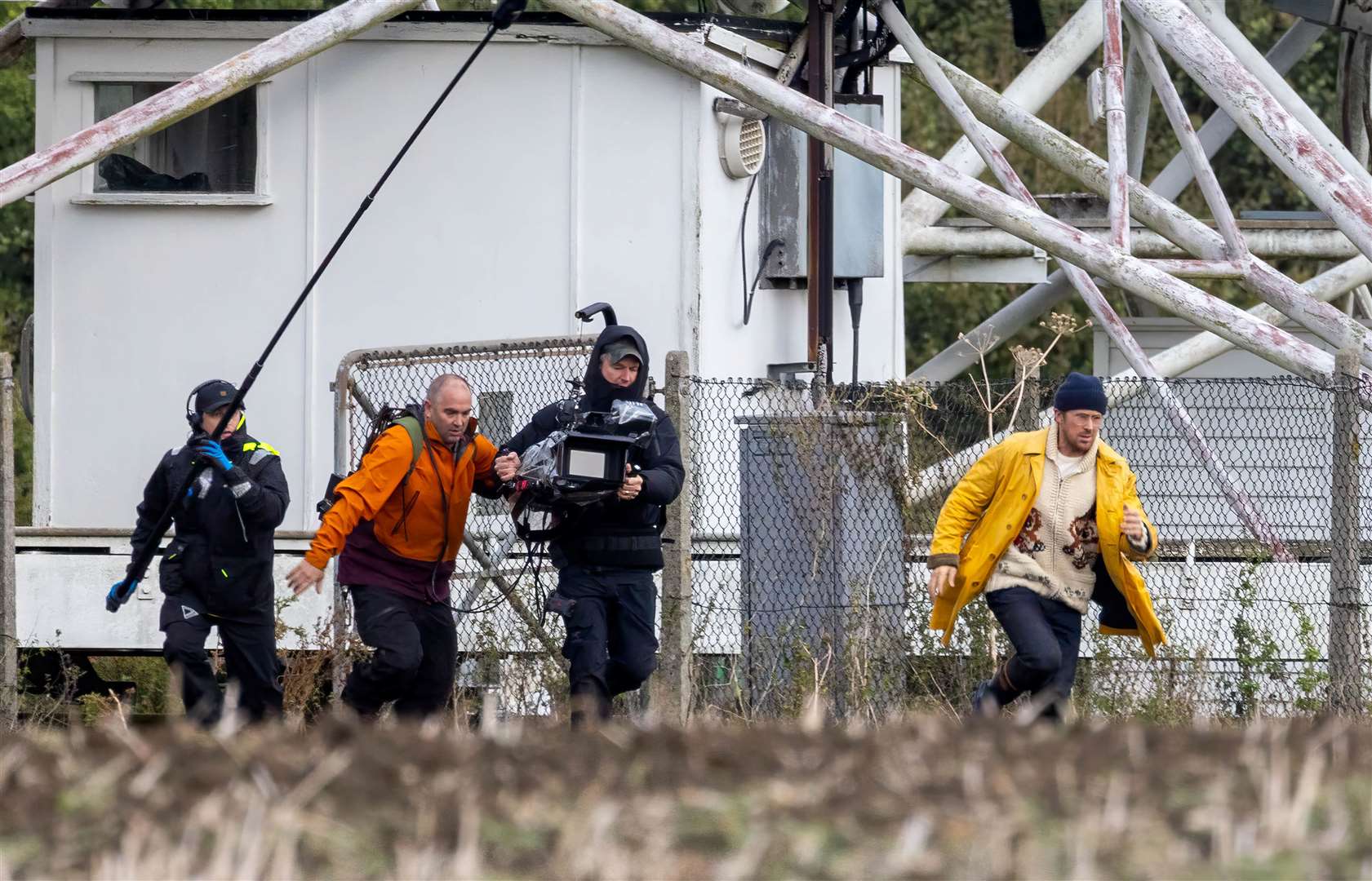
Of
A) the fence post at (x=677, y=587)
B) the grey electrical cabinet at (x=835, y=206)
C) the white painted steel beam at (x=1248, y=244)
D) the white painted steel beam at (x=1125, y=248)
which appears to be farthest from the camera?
the white painted steel beam at (x=1248, y=244)

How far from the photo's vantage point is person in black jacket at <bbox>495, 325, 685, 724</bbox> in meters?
7.58

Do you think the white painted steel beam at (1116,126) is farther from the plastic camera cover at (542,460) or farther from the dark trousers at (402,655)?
the dark trousers at (402,655)

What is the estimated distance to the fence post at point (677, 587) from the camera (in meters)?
8.16

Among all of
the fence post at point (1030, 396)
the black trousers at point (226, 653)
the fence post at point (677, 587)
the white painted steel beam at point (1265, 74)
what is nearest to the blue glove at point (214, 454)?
the black trousers at point (226, 653)

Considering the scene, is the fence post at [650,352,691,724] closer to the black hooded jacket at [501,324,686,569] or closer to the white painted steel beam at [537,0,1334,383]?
the black hooded jacket at [501,324,686,569]

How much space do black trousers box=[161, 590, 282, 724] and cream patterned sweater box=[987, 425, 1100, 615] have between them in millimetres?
3108

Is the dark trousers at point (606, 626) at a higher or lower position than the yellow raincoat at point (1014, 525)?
lower

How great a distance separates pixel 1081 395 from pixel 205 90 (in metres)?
4.59

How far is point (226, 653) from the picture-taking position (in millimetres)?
8148

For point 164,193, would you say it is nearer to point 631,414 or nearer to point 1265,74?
point 631,414

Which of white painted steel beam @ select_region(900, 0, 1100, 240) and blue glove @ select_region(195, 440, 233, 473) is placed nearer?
blue glove @ select_region(195, 440, 233, 473)

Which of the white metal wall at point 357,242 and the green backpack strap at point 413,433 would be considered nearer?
the green backpack strap at point 413,433

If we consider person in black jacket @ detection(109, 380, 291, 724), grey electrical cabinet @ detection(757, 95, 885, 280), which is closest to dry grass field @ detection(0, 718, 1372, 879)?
person in black jacket @ detection(109, 380, 291, 724)

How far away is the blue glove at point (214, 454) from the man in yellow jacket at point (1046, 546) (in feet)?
9.54
